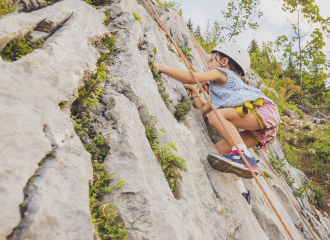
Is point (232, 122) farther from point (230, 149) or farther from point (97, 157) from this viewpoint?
point (97, 157)

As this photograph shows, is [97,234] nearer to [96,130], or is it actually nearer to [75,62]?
[96,130]

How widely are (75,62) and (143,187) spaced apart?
1711mm

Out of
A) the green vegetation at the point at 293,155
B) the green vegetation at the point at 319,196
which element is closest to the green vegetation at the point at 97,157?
the green vegetation at the point at 319,196

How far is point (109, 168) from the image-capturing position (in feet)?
7.39

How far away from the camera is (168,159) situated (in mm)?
2775

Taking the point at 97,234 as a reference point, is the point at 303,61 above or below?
above

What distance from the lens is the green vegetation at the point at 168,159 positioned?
2.70 metres

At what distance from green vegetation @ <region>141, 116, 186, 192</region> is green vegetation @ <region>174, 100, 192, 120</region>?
1.11 m

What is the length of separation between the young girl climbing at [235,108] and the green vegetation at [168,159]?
0.67 m

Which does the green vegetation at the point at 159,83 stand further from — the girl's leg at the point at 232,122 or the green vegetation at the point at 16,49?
the green vegetation at the point at 16,49

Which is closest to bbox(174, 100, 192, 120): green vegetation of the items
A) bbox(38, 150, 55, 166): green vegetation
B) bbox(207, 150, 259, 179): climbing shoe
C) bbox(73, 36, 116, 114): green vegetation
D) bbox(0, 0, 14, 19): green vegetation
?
bbox(207, 150, 259, 179): climbing shoe

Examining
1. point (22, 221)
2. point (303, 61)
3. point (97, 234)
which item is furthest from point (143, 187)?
point (303, 61)

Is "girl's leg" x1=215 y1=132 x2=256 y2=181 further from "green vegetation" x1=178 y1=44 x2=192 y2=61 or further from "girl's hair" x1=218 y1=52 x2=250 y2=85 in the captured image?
"green vegetation" x1=178 y1=44 x2=192 y2=61

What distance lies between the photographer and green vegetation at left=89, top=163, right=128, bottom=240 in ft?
5.95
